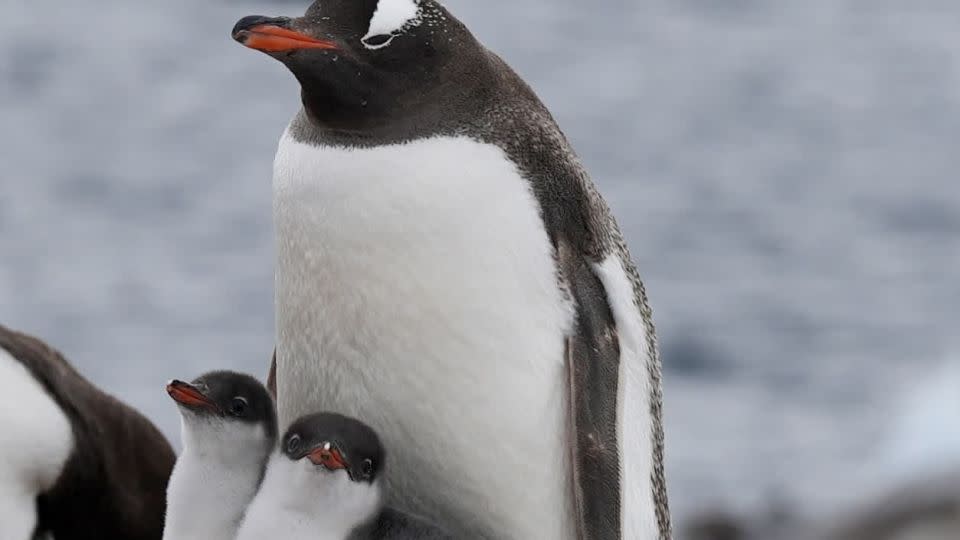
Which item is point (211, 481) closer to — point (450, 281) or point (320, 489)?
point (320, 489)

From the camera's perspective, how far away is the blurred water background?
16422mm

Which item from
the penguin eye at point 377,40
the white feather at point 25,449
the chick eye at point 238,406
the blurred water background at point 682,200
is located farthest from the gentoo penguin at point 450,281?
the blurred water background at point 682,200

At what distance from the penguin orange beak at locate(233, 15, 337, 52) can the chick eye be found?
80 cm

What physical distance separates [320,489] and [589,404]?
23.3 inches

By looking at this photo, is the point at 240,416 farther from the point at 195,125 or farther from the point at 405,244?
the point at 195,125

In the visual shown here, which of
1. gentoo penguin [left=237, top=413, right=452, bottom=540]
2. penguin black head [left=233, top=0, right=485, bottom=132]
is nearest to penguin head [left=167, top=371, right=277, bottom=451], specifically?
gentoo penguin [left=237, top=413, right=452, bottom=540]

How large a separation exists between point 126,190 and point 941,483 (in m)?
14.2

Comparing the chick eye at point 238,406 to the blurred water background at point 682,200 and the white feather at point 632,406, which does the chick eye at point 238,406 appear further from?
the blurred water background at point 682,200

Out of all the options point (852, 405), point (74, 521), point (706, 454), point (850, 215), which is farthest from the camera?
point (850, 215)

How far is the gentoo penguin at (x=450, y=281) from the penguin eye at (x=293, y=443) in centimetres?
18

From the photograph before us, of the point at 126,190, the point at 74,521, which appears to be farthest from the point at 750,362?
the point at 74,521

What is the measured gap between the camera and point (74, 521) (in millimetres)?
5359

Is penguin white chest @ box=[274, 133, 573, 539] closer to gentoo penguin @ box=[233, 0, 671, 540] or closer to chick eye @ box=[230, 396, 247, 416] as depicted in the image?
gentoo penguin @ box=[233, 0, 671, 540]

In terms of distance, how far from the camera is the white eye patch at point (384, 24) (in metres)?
4.16
